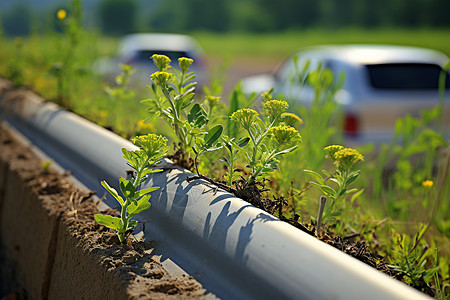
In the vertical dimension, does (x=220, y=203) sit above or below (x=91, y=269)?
above

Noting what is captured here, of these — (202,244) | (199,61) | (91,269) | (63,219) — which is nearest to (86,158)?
(63,219)

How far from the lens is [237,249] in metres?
1.52

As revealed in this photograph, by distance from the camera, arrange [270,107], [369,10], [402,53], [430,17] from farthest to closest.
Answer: [369,10]
[430,17]
[402,53]
[270,107]

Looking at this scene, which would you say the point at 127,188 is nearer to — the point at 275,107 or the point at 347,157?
the point at 275,107

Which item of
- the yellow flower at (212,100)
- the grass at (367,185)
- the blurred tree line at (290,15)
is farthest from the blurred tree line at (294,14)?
the yellow flower at (212,100)

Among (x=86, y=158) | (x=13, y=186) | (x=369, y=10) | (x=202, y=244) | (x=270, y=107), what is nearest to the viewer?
(x=202, y=244)

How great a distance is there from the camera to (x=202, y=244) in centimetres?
166

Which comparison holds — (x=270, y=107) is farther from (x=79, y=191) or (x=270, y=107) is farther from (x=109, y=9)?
(x=109, y=9)

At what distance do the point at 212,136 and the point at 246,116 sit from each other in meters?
0.19

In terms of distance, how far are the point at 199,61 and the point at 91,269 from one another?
41.2 ft

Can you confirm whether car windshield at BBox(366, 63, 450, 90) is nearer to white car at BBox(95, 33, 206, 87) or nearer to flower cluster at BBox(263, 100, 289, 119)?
flower cluster at BBox(263, 100, 289, 119)

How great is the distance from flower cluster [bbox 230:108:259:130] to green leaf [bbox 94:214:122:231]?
0.52 metres

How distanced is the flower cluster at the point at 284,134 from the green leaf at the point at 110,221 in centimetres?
60

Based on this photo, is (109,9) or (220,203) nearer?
(220,203)
